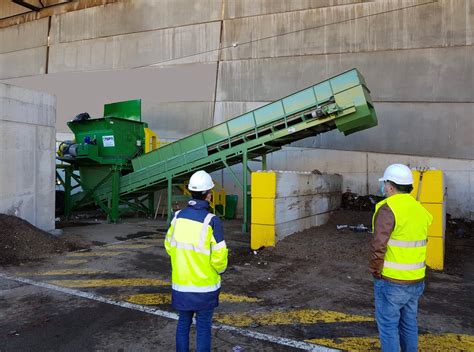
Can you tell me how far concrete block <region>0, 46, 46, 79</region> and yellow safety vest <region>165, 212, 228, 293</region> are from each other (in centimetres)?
2111

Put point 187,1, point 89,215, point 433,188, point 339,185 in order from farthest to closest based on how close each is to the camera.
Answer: point 187,1, point 89,215, point 339,185, point 433,188

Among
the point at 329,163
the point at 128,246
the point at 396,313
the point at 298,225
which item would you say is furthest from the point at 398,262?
the point at 329,163

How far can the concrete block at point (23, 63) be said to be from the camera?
2072cm

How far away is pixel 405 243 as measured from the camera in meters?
3.06

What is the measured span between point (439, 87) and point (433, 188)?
7985 mm

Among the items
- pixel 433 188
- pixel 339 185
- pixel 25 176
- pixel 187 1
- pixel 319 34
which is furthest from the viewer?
pixel 187 1

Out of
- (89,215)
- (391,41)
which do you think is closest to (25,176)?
(89,215)

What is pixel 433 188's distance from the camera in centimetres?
725

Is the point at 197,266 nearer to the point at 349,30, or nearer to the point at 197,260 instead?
the point at 197,260

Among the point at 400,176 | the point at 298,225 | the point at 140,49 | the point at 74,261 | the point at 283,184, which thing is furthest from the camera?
the point at 140,49

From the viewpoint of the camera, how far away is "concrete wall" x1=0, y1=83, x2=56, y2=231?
9305 mm

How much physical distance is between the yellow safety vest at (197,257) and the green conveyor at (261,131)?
7565mm

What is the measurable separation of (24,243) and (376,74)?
12.8 m

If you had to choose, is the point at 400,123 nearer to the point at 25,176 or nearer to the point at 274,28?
the point at 274,28
